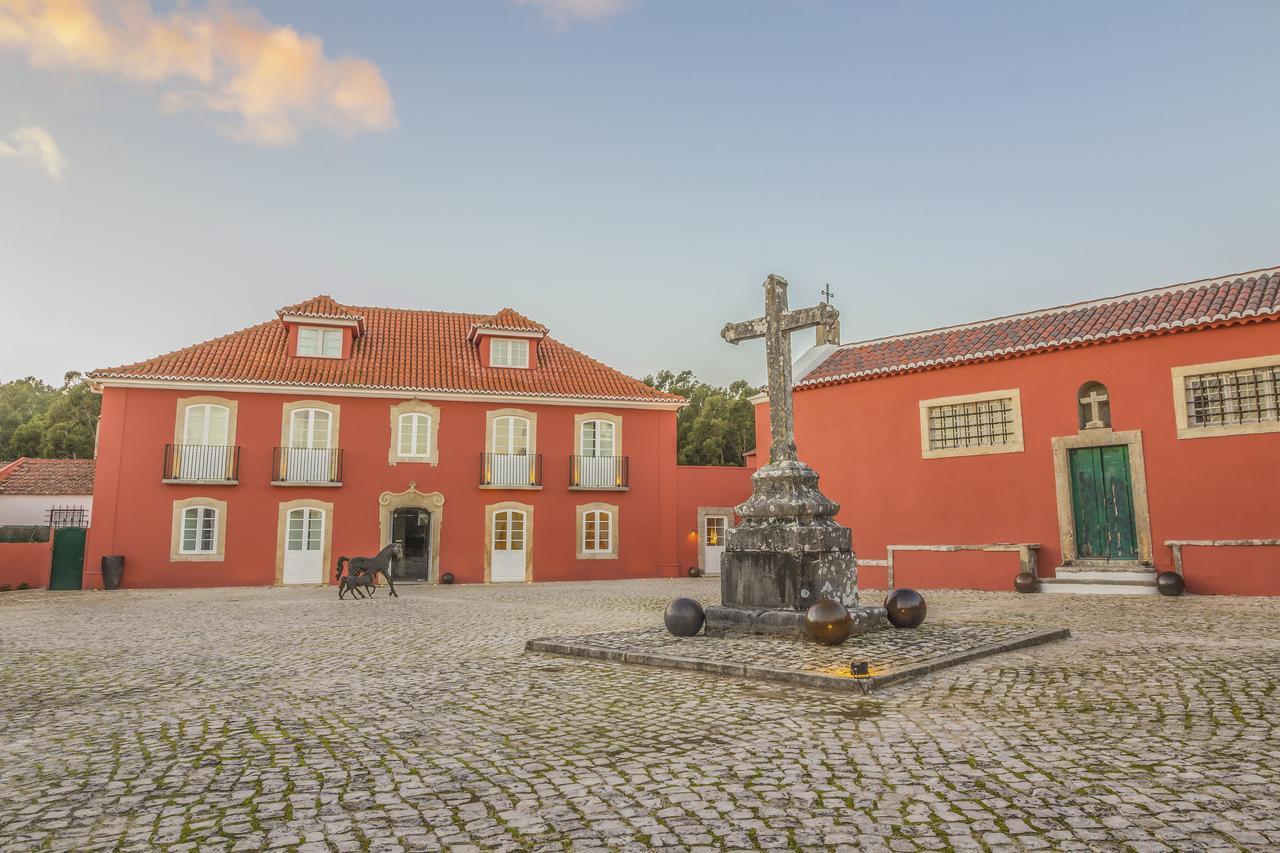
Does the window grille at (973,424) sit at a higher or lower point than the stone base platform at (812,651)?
higher

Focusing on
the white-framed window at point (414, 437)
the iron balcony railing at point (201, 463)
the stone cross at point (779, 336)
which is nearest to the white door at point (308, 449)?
the iron balcony railing at point (201, 463)

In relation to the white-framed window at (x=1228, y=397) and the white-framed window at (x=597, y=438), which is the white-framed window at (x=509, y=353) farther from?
the white-framed window at (x=1228, y=397)

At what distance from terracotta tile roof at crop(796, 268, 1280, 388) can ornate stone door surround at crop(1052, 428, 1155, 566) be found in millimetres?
1736

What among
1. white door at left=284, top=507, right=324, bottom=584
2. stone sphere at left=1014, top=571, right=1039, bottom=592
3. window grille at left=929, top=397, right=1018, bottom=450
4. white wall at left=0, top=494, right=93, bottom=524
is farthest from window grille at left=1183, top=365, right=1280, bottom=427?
white wall at left=0, top=494, right=93, bottom=524

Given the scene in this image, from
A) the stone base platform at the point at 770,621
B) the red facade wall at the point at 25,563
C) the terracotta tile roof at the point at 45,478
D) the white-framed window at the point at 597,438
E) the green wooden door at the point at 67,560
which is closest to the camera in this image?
the stone base platform at the point at 770,621

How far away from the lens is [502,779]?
3.84 metres

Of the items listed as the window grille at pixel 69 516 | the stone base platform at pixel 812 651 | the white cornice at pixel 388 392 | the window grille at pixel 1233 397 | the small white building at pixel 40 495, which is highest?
the white cornice at pixel 388 392

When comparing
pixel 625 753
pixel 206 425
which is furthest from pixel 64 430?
pixel 625 753

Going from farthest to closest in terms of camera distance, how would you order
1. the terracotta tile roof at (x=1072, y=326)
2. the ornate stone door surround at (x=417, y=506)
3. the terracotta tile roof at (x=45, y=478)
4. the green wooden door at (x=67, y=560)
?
the terracotta tile roof at (x=45, y=478) → the ornate stone door surround at (x=417, y=506) → the green wooden door at (x=67, y=560) → the terracotta tile roof at (x=1072, y=326)

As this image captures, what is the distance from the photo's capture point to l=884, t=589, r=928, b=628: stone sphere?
28.6 feet

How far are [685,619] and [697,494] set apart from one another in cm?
1638

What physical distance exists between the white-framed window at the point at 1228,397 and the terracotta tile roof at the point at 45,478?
104ft

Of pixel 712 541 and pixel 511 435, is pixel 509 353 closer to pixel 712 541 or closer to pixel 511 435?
pixel 511 435

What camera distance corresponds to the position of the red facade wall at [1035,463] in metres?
13.1
